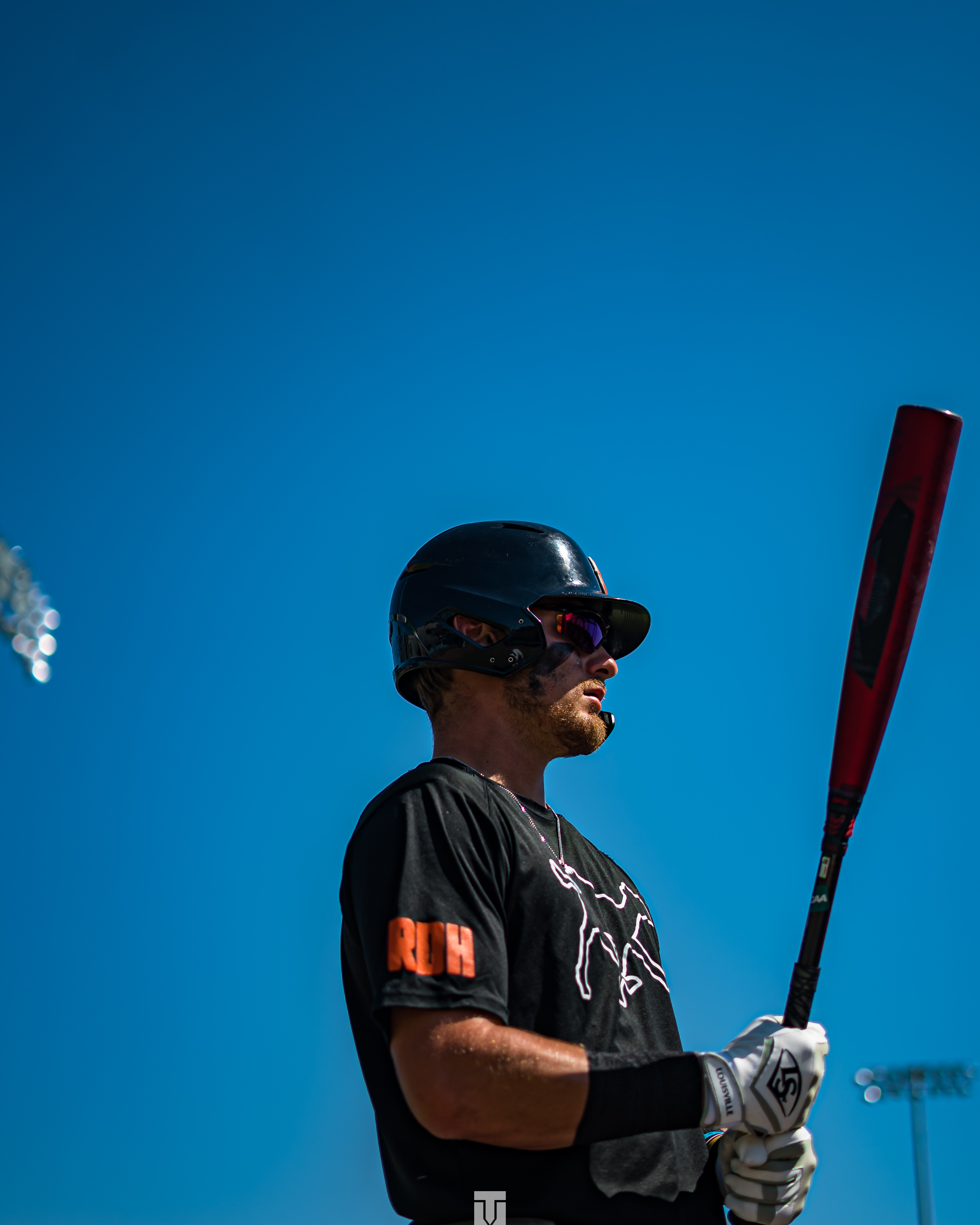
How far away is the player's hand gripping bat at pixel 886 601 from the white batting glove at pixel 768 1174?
26.3 inches

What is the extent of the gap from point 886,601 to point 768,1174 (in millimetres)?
2134

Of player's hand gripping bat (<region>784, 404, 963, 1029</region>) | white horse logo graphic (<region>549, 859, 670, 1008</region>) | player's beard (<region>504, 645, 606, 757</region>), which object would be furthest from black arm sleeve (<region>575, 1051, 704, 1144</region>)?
player's beard (<region>504, 645, 606, 757</region>)

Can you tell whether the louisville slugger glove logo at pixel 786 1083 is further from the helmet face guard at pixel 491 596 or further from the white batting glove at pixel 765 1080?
the helmet face guard at pixel 491 596

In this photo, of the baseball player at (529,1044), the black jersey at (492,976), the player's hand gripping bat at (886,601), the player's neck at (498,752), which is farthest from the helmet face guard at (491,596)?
the player's hand gripping bat at (886,601)

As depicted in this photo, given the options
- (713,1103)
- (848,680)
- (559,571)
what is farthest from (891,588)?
(713,1103)

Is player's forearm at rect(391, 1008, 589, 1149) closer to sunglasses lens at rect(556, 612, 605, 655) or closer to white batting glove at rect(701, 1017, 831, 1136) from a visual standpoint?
white batting glove at rect(701, 1017, 831, 1136)

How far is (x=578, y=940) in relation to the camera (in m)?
3.93

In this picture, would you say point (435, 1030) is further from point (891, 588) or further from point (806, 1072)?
point (891, 588)

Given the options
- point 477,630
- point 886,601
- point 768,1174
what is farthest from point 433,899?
point 886,601

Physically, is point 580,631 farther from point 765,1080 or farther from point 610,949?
point 765,1080

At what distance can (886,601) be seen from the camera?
4.30m

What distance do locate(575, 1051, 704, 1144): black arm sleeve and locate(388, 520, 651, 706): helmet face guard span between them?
77.5 inches

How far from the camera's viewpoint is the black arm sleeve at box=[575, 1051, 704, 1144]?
10.8 feet

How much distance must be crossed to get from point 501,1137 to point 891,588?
2483 millimetres
